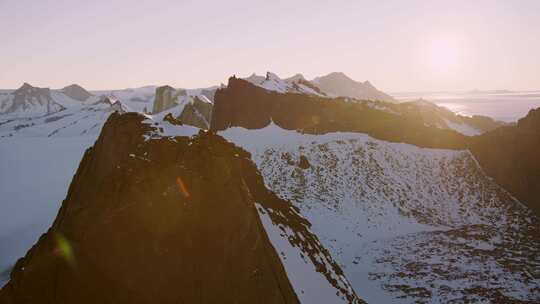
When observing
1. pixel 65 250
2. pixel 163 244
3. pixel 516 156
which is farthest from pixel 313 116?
pixel 65 250

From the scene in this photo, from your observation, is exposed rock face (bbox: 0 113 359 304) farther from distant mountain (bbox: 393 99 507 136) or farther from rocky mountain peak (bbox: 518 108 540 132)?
distant mountain (bbox: 393 99 507 136)

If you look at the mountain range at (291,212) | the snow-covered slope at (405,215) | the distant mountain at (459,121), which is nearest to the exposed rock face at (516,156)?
the mountain range at (291,212)

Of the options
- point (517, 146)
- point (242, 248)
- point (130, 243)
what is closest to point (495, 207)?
point (517, 146)

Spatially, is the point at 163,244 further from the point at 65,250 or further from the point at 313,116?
the point at 313,116

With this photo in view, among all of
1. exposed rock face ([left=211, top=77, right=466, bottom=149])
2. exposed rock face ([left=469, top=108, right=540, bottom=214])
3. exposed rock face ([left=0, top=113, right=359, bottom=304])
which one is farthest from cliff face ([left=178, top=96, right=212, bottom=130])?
exposed rock face ([left=0, top=113, right=359, bottom=304])

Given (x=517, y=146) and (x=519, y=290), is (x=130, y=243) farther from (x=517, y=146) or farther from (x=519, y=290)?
(x=517, y=146)

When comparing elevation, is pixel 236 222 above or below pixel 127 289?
above

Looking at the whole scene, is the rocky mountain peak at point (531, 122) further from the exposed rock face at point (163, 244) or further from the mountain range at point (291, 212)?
Result: the exposed rock face at point (163, 244)
